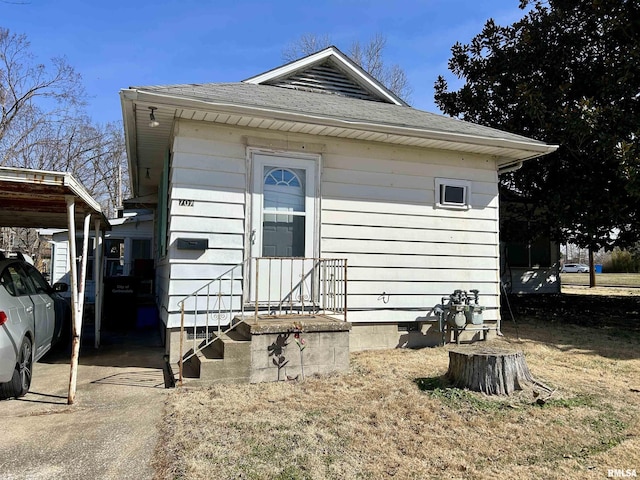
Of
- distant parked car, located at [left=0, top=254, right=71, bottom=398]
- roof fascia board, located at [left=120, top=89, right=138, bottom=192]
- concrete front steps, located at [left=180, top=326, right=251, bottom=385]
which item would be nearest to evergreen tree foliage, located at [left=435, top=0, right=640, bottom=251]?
concrete front steps, located at [left=180, top=326, right=251, bottom=385]

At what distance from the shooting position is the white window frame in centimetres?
677

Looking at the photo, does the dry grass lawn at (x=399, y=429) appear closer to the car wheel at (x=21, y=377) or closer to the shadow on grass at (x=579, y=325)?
the car wheel at (x=21, y=377)

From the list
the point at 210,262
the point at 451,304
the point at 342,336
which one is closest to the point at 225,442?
the point at 342,336

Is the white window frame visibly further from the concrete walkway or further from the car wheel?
the car wheel

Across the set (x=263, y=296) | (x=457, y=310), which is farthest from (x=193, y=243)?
(x=457, y=310)

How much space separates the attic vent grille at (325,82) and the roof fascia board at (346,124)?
2518 mm

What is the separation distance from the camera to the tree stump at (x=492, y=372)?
4.23 metres

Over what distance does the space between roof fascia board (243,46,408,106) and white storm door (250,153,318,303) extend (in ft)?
8.45

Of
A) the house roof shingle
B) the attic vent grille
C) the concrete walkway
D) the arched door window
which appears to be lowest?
the concrete walkway

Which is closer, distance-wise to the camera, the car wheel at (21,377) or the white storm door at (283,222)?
the car wheel at (21,377)

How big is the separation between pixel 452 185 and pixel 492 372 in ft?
10.9

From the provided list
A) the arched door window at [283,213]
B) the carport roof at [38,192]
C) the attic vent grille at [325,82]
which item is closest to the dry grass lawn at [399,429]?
the arched door window at [283,213]

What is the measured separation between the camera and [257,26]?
1182cm

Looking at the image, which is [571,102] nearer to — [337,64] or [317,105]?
[337,64]
